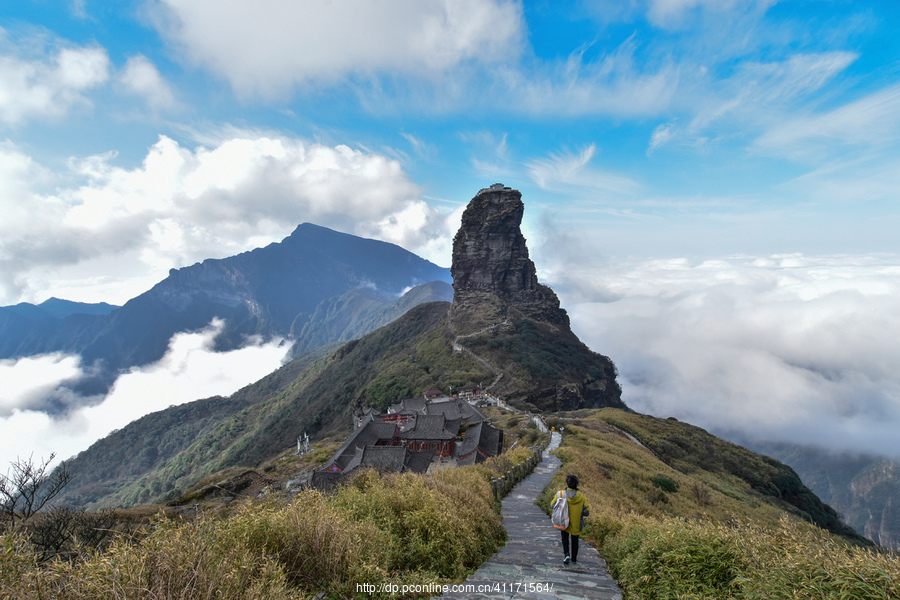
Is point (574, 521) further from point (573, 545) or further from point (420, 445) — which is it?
point (420, 445)

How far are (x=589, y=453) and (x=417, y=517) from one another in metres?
A: 19.0

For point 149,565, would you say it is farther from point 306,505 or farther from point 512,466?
point 512,466

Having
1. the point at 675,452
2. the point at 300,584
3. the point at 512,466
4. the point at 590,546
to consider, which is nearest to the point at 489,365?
the point at 675,452

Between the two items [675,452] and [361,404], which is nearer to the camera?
[675,452]

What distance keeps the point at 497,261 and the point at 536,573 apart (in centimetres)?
10839

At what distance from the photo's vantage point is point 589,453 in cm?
2416

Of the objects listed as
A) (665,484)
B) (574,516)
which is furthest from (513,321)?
(574,516)

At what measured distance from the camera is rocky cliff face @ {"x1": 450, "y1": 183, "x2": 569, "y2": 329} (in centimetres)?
11406

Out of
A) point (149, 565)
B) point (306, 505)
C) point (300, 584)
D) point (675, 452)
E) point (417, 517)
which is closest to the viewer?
point (149, 565)

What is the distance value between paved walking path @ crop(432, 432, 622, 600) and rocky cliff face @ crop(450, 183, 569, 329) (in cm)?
10020

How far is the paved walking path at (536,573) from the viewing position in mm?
7000

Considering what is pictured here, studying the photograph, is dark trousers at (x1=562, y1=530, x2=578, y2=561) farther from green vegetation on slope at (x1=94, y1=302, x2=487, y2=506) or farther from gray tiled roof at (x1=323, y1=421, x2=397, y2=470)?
green vegetation on slope at (x1=94, y1=302, x2=487, y2=506)

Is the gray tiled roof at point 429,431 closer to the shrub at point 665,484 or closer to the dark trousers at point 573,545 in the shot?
the shrub at point 665,484

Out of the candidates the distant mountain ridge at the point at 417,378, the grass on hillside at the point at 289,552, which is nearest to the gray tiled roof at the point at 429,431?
the distant mountain ridge at the point at 417,378
